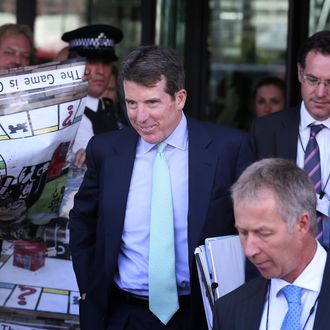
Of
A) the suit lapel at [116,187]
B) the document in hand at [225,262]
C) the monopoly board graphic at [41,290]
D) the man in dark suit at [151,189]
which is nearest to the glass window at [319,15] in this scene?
the monopoly board graphic at [41,290]

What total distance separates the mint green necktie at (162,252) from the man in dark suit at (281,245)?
637 millimetres

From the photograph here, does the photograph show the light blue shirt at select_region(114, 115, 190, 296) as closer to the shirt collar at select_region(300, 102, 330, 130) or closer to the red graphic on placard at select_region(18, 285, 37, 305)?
the shirt collar at select_region(300, 102, 330, 130)

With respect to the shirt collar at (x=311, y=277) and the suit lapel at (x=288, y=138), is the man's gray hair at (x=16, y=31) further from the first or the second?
the shirt collar at (x=311, y=277)

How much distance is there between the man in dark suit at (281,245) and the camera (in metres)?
2.51

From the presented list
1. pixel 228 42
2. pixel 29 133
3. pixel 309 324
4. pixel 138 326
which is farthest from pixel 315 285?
pixel 228 42

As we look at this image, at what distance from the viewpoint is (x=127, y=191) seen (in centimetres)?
337

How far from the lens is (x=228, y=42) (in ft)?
25.0

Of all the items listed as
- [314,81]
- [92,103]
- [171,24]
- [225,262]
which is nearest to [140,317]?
[225,262]

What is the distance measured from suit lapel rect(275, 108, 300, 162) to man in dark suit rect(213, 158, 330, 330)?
1.03 meters

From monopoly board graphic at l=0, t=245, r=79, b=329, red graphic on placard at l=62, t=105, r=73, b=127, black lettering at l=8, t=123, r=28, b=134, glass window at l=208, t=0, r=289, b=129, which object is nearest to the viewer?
black lettering at l=8, t=123, r=28, b=134

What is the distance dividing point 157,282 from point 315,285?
820 millimetres

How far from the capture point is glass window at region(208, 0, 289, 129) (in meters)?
7.32

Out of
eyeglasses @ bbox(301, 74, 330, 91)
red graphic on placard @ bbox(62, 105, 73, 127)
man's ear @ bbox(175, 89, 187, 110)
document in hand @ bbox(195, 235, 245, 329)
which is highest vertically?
eyeglasses @ bbox(301, 74, 330, 91)

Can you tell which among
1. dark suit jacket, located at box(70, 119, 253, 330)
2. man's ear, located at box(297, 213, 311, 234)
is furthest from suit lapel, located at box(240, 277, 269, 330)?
dark suit jacket, located at box(70, 119, 253, 330)
